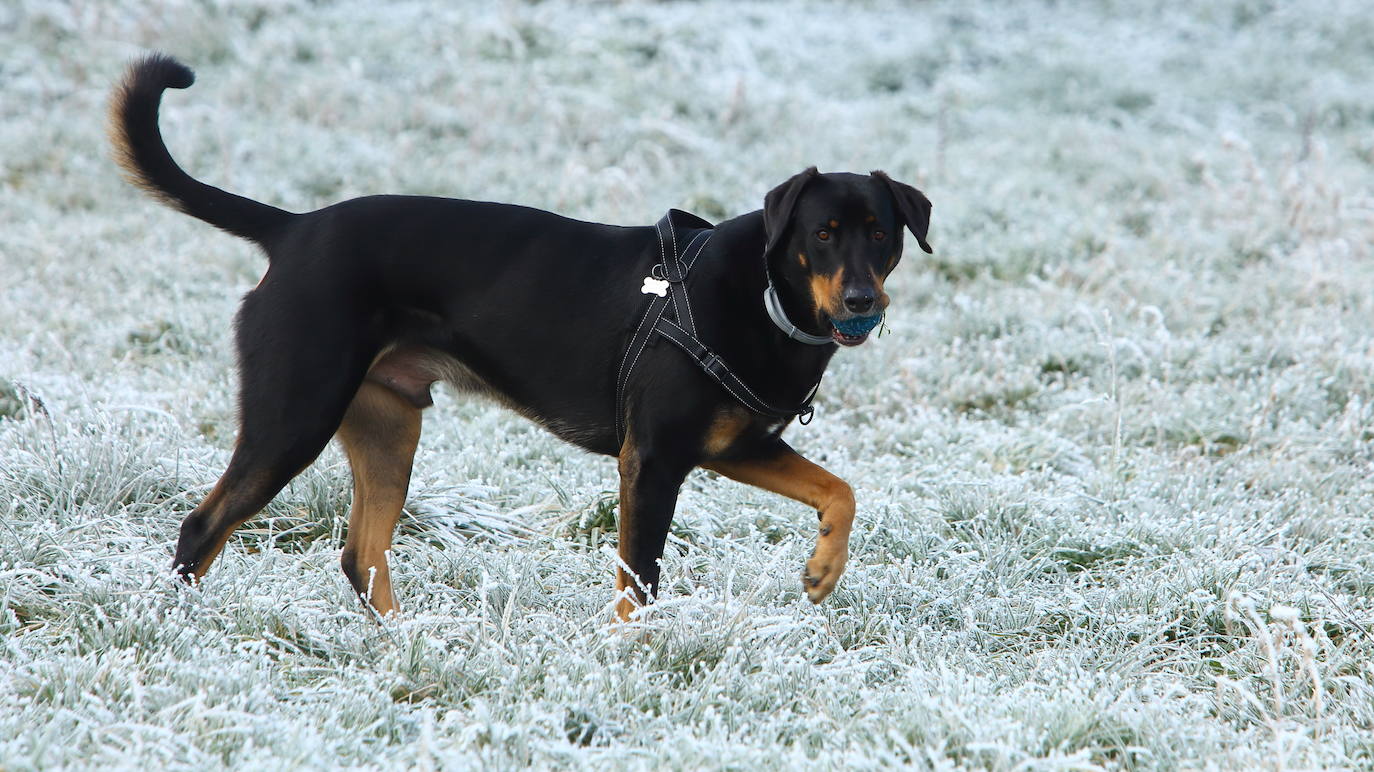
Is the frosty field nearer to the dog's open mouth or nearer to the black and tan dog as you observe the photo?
the black and tan dog

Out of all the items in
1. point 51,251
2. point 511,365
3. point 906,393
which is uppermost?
point 511,365

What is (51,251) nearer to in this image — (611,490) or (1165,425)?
(611,490)

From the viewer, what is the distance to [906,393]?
5.79m

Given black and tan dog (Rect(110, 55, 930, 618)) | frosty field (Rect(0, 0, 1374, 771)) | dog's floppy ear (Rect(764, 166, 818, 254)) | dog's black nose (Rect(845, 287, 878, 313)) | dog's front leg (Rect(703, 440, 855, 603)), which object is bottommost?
frosty field (Rect(0, 0, 1374, 771))

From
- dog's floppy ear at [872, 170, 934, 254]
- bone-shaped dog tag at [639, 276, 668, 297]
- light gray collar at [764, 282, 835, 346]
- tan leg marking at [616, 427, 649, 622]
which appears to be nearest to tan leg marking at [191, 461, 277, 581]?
tan leg marking at [616, 427, 649, 622]

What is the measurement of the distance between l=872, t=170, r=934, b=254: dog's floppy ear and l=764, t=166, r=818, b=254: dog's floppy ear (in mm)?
244

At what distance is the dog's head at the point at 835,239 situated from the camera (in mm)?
3086

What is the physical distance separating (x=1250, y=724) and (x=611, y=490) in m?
2.27

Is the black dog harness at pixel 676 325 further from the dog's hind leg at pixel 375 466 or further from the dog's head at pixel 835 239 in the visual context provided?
the dog's hind leg at pixel 375 466

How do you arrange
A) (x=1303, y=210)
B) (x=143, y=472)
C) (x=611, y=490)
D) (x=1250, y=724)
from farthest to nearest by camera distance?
(x=1303, y=210), (x=611, y=490), (x=143, y=472), (x=1250, y=724)

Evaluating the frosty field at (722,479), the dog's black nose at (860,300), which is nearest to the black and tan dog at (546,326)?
the dog's black nose at (860,300)

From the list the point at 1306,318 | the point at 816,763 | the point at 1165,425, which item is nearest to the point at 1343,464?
the point at 1165,425

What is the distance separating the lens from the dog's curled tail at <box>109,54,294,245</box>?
129 inches

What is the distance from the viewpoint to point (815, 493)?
3.27m
